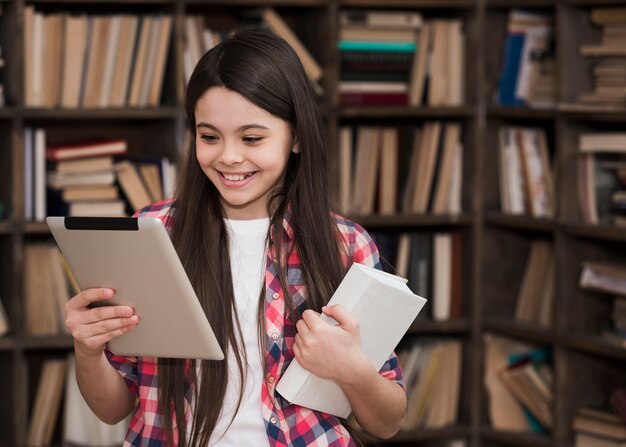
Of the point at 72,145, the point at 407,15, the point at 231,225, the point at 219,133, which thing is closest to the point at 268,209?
the point at 231,225

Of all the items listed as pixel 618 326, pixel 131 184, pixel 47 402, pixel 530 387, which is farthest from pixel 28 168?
pixel 618 326

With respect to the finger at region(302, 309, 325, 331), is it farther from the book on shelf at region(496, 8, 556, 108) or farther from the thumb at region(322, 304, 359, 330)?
the book on shelf at region(496, 8, 556, 108)

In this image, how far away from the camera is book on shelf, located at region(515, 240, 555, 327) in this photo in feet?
10.3

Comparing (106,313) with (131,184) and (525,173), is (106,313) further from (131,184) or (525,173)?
(525,173)

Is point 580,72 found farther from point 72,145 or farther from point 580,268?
point 72,145

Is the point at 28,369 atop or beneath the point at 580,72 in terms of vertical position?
beneath

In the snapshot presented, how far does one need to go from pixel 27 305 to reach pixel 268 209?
63.6 inches

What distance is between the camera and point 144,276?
1390 mm

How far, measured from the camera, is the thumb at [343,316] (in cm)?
141

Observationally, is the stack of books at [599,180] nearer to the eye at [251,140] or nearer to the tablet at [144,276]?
the eye at [251,140]

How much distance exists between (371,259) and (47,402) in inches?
69.6

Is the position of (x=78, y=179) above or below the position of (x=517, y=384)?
above

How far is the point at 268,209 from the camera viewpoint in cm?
161

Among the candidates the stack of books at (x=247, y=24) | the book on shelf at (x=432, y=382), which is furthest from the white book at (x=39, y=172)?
the book on shelf at (x=432, y=382)
